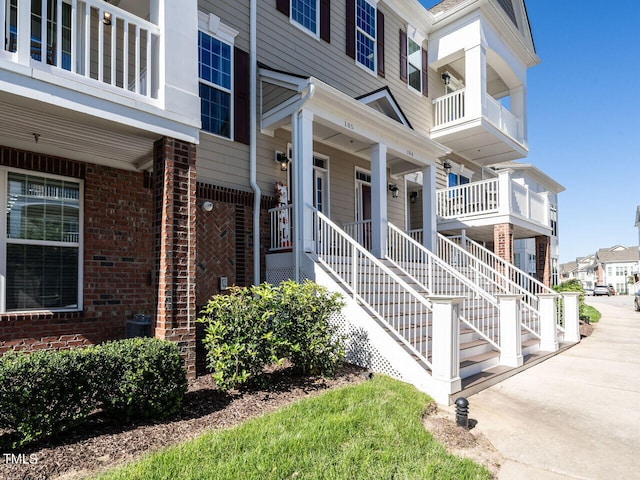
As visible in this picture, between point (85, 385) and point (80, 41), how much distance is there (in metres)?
4.19

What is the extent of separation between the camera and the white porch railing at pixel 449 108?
1287 centimetres

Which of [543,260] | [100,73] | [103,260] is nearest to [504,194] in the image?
[543,260]

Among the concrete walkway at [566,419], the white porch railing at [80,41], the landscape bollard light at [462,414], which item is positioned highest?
the white porch railing at [80,41]

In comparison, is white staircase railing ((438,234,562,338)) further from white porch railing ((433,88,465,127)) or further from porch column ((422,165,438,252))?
white porch railing ((433,88,465,127))

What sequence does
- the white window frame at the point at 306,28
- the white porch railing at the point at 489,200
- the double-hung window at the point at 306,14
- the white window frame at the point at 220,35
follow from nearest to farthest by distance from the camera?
the white window frame at the point at 220,35, the white window frame at the point at 306,28, the double-hung window at the point at 306,14, the white porch railing at the point at 489,200

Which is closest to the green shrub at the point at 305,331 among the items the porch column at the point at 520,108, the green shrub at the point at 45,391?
the green shrub at the point at 45,391

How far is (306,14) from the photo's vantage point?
9.61 meters

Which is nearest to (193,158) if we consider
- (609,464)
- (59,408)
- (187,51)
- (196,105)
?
(196,105)

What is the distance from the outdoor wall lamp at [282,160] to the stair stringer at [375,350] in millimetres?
2942

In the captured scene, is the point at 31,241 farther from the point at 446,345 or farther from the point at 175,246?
the point at 446,345

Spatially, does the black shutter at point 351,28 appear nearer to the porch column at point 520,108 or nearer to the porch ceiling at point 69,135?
the porch ceiling at point 69,135

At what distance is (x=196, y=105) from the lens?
5316 millimetres

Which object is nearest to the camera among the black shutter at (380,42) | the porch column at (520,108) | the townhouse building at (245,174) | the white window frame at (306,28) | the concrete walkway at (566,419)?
the concrete walkway at (566,419)

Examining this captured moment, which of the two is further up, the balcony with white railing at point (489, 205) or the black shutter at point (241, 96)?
the black shutter at point (241, 96)
